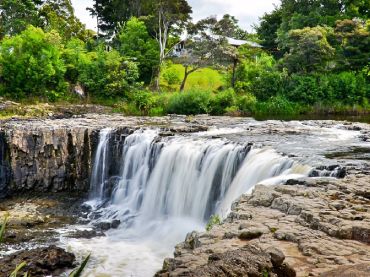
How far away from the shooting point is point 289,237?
23.6 ft

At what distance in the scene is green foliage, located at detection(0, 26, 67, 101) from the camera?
34.7 meters

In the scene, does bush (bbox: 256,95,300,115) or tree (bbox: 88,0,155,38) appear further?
tree (bbox: 88,0,155,38)

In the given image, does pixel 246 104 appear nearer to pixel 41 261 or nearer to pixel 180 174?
pixel 180 174

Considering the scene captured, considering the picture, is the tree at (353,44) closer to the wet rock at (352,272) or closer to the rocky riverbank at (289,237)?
the rocky riverbank at (289,237)

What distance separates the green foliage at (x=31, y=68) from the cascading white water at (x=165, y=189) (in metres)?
17.5

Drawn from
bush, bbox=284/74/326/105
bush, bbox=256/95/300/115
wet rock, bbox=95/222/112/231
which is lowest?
wet rock, bbox=95/222/112/231

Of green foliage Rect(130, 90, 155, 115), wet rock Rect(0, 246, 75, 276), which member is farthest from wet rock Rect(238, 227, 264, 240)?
green foliage Rect(130, 90, 155, 115)

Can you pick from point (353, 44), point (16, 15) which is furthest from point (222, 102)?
point (16, 15)

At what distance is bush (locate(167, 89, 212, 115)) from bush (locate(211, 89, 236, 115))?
2.08 feet

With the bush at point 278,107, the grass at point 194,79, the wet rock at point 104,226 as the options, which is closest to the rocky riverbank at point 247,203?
the wet rock at point 104,226

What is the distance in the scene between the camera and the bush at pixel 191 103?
1368 inches

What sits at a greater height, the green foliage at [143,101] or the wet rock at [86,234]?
the green foliage at [143,101]

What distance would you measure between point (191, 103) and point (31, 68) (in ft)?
43.2

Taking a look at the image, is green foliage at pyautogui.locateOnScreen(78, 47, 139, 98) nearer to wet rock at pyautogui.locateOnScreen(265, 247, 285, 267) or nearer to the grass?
the grass
